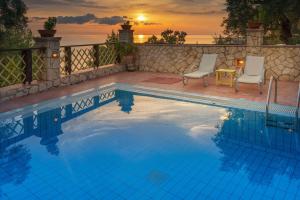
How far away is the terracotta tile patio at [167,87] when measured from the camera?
8047mm

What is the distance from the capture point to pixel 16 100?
320 inches

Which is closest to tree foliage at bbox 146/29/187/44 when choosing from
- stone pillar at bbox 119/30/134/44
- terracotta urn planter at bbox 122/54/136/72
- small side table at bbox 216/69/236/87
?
stone pillar at bbox 119/30/134/44

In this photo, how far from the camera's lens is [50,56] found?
30.7ft

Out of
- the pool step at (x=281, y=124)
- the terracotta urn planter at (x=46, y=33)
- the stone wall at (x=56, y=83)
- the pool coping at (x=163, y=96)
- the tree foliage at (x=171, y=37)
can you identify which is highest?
the tree foliage at (x=171, y=37)

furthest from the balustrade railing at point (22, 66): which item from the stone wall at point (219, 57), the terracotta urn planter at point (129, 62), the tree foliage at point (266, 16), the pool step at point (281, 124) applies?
the tree foliage at point (266, 16)

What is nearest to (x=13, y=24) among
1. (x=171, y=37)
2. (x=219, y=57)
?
(x=171, y=37)

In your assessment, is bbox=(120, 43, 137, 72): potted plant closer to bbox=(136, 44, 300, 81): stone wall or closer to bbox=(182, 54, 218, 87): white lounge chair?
bbox=(136, 44, 300, 81): stone wall

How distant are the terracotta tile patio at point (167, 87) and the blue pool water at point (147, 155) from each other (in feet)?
3.65

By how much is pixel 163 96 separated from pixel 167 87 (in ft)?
3.40

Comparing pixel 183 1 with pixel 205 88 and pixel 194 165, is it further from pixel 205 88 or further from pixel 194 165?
pixel 194 165

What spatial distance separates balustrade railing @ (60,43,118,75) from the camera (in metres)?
10.3

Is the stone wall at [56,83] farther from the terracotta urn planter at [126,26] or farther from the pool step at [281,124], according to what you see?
the pool step at [281,124]

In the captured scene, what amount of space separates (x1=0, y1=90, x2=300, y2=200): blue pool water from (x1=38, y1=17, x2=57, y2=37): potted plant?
9.44 feet

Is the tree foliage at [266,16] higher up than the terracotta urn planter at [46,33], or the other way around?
the tree foliage at [266,16]
